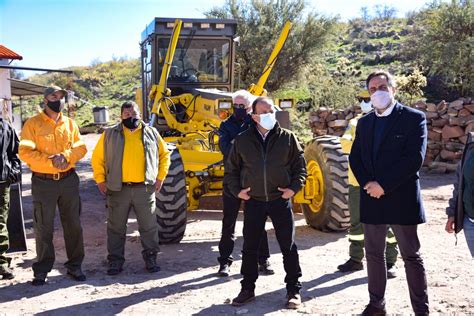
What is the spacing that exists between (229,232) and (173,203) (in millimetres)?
1150

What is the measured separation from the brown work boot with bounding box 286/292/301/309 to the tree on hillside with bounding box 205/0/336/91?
12.5 metres

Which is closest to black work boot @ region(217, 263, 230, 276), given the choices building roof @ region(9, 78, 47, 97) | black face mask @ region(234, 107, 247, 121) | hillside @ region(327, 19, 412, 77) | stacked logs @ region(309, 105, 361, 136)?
black face mask @ region(234, 107, 247, 121)

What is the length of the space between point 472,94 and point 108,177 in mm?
14892

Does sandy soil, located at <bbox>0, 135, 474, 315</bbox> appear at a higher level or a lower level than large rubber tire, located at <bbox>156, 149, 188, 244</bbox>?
lower

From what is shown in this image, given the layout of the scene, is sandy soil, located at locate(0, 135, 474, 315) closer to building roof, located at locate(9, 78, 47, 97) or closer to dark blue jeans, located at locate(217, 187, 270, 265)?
dark blue jeans, located at locate(217, 187, 270, 265)

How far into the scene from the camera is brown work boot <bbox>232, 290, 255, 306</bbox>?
14.6 feet

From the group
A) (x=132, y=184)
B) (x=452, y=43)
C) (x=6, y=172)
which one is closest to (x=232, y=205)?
(x=132, y=184)

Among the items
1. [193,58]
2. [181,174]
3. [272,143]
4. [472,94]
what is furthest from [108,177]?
[472,94]

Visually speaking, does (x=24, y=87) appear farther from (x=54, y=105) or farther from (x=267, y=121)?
(x=267, y=121)

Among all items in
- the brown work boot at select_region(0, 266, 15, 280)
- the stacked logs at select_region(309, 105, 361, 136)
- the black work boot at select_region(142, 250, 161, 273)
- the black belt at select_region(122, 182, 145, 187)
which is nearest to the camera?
the brown work boot at select_region(0, 266, 15, 280)

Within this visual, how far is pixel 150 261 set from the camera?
5453 mm

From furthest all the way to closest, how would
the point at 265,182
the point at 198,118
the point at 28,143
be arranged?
the point at 198,118 < the point at 28,143 < the point at 265,182

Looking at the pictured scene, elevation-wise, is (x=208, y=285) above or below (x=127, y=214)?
below

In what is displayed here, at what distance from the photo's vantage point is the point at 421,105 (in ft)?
42.2
